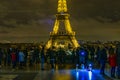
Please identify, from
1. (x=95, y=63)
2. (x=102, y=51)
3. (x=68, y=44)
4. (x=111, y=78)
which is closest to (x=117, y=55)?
(x=111, y=78)

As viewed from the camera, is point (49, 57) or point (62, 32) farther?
point (62, 32)

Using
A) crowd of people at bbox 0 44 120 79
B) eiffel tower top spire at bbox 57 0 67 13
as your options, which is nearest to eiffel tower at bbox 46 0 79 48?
eiffel tower top spire at bbox 57 0 67 13

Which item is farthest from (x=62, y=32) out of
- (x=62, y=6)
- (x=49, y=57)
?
(x=49, y=57)

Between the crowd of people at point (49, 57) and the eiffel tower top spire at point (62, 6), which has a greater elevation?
the eiffel tower top spire at point (62, 6)

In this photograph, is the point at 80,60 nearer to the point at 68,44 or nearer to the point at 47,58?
the point at 47,58

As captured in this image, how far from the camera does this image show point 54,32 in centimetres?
9375

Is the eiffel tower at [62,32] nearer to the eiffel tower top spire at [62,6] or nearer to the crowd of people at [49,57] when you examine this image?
the eiffel tower top spire at [62,6]

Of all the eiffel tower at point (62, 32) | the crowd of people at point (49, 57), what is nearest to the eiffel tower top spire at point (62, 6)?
the eiffel tower at point (62, 32)

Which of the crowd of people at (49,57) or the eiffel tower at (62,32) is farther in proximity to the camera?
the eiffel tower at (62,32)

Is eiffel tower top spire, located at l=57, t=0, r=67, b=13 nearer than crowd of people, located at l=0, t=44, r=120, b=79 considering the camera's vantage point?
No

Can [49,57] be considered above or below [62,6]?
below

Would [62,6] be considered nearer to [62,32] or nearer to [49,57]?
[62,32]

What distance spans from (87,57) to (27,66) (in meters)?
6.04

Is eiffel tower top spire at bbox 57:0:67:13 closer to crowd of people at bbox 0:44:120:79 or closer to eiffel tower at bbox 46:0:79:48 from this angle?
eiffel tower at bbox 46:0:79:48
